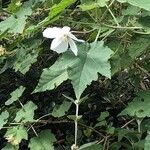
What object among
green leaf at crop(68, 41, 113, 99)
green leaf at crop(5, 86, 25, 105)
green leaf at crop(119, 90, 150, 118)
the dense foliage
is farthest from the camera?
green leaf at crop(5, 86, 25, 105)

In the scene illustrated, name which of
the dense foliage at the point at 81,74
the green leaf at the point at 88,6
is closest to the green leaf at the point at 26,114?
the dense foliage at the point at 81,74

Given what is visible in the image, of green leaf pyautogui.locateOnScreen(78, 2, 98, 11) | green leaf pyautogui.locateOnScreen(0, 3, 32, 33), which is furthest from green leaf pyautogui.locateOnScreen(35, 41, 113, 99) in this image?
green leaf pyautogui.locateOnScreen(0, 3, 32, 33)

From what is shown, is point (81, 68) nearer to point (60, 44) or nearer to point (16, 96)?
point (60, 44)

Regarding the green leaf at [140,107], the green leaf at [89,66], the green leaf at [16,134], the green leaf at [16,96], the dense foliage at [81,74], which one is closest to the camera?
the green leaf at [89,66]

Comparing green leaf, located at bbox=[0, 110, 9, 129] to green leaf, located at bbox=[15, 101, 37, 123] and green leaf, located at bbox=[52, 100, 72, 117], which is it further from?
green leaf, located at bbox=[52, 100, 72, 117]

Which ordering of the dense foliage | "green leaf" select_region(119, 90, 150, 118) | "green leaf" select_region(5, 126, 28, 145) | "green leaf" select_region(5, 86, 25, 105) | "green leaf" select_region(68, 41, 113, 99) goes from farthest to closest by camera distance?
"green leaf" select_region(5, 86, 25, 105) → "green leaf" select_region(5, 126, 28, 145) → "green leaf" select_region(119, 90, 150, 118) → the dense foliage → "green leaf" select_region(68, 41, 113, 99)

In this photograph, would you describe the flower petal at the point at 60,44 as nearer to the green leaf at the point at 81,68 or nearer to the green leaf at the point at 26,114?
the green leaf at the point at 81,68

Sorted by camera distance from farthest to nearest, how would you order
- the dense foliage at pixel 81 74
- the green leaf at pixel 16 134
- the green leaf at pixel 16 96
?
the green leaf at pixel 16 96 < the green leaf at pixel 16 134 < the dense foliage at pixel 81 74

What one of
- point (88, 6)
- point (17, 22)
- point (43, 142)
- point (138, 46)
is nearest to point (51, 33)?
point (88, 6)

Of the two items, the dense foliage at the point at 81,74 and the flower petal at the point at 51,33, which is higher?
the flower petal at the point at 51,33
